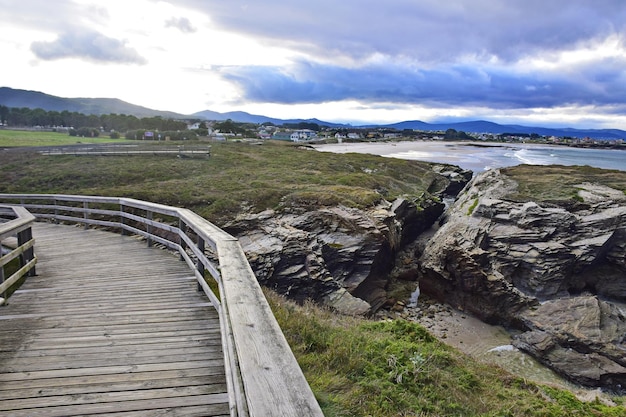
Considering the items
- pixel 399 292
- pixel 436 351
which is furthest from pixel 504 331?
pixel 436 351

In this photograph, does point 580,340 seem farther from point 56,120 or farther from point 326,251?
point 56,120

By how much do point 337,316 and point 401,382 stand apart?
4.37 meters

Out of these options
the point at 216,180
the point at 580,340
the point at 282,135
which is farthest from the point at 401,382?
the point at 282,135

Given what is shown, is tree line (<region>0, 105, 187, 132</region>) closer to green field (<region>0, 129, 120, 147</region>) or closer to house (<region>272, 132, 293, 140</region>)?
house (<region>272, 132, 293, 140</region>)

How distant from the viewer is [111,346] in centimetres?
444

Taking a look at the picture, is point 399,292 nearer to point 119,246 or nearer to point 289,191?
point 289,191

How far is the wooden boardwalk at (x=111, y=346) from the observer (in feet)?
11.0

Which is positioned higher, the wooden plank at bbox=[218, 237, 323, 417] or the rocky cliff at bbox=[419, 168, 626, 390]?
the wooden plank at bbox=[218, 237, 323, 417]

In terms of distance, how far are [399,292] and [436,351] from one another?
12405 mm

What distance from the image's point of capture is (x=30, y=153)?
117ft

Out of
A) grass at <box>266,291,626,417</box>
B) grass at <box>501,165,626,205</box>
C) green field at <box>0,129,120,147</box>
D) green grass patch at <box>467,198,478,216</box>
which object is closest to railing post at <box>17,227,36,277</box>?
grass at <box>266,291,626,417</box>

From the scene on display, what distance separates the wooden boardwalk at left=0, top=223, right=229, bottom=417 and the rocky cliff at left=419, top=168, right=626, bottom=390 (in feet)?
42.1

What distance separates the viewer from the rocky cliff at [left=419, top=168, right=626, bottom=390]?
13922mm

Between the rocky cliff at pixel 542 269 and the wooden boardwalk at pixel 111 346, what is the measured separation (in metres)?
12.8
